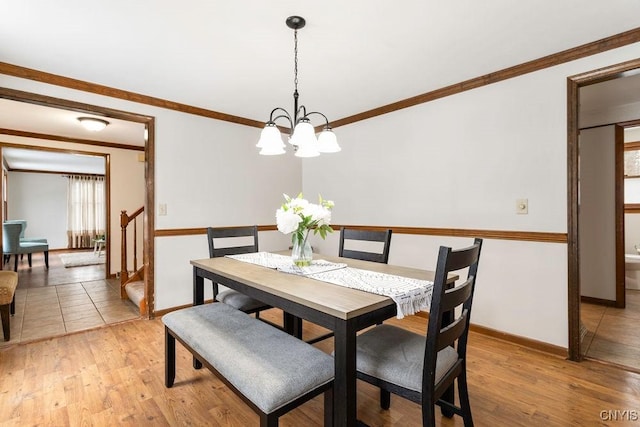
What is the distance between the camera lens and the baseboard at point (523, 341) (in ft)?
7.43

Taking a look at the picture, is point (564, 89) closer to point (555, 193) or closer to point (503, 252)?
point (555, 193)

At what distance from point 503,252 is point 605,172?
2021 mm

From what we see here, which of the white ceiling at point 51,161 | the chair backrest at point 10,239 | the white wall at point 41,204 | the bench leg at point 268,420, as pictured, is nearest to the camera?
the bench leg at point 268,420

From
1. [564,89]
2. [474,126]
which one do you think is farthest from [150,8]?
[564,89]

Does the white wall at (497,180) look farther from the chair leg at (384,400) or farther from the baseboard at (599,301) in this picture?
the baseboard at (599,301)

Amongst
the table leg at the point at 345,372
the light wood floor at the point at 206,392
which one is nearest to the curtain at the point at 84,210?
the light wood floor at the point at 206,392

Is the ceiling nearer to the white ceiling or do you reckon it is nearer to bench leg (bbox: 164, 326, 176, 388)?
bench leg (bbox: 164, 326, 176, 388)

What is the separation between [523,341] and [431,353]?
1.78 m

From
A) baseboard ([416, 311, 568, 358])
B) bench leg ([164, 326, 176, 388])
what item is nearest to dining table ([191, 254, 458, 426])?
bench leg ([164, 326, 176, 388])

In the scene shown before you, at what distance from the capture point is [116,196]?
4.93 m

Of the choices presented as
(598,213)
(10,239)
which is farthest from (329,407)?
(10,239)

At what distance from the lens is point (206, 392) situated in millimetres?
1857

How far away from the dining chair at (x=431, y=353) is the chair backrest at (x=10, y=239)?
21.8ft

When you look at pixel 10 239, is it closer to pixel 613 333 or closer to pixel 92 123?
pixel 92 123
